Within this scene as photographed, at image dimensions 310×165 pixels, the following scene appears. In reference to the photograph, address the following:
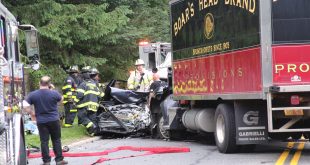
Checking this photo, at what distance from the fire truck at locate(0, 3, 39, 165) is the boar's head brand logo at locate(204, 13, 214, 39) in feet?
13.7

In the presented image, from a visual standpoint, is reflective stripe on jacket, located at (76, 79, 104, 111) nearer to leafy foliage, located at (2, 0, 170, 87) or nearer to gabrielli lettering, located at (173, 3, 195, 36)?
gabrielli lettering, located at (173, 3, 195, 36)

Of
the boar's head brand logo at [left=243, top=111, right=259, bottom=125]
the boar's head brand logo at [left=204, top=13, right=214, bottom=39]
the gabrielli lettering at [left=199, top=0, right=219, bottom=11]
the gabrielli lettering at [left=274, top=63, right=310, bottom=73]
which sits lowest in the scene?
the boar's head brand logo at [left=243, top=111, right=259, bottom=125]

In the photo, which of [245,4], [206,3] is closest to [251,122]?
[245,4]

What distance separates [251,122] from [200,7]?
10.2ft

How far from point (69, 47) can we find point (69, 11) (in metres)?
1.52

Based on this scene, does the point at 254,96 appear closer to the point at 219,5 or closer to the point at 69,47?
the point at 219,5

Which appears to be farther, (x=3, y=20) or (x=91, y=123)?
(x=91, y=123)

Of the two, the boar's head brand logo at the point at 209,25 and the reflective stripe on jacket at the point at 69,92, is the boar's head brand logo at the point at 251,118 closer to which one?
the boar's head brand logo at the point at 209,25

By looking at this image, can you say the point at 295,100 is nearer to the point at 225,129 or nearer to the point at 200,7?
the point at 225,129

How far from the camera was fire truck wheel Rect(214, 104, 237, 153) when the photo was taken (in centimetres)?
1383

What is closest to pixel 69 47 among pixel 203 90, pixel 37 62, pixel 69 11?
pixel 69 11

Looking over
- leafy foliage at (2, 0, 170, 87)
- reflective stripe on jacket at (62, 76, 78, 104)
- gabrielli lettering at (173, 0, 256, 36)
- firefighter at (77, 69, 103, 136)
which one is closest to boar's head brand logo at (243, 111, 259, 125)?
gabrielli lettering at (173, 0, 256, 36)

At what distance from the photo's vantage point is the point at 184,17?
16609mm

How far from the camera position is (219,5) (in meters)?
14.5
